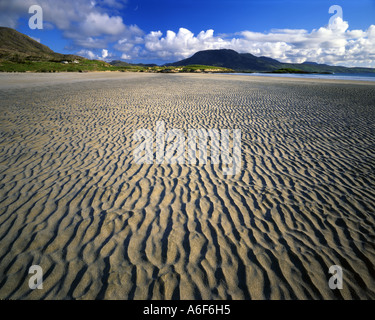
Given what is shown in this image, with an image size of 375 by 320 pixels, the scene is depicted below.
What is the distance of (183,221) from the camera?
160 inches

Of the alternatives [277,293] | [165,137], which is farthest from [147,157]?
[277,293]

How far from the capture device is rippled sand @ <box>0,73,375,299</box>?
116 inches

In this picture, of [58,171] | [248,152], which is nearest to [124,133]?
[58,171]

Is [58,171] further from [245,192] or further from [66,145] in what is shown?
[245,192]

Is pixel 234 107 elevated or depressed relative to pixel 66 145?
elevated

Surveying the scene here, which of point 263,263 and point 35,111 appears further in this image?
point 35,111

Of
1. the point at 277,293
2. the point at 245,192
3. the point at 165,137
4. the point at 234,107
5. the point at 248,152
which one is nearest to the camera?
the point at 277,293

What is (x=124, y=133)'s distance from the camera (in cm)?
875

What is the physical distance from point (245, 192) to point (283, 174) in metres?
1.64

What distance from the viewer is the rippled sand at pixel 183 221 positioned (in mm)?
2938

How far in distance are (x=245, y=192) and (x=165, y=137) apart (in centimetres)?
455
